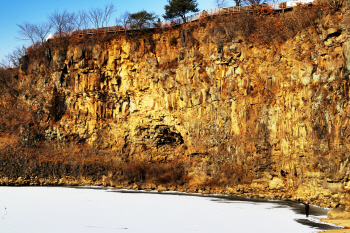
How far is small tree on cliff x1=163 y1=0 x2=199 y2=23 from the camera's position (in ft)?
121

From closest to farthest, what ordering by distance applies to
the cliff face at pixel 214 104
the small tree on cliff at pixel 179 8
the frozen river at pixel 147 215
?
the frozen river at pixel 147 215, the cliff face at pixel 214 104, the small tree on cliff at pixel 179 8

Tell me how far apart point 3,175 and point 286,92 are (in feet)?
91.2

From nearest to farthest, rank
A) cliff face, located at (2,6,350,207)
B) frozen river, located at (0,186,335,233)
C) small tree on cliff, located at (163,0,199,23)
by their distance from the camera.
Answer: frozen river, located at (0,186,335,233), cliff face, located at (2,6,350,207), small tree on cliff, located at (163,0,199,23)

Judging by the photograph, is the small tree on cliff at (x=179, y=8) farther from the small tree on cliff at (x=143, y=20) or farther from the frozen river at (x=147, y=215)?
the frozen river at (x=147, y=215)

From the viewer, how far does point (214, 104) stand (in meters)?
30.8

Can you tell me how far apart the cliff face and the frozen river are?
3436mm

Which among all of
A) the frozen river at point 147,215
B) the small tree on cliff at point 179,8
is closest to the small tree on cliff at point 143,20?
the small tree on cliff at point 179,8

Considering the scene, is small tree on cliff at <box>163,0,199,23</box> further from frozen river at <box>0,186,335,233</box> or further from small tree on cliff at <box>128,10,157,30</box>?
frozen river at <box>0,186,335,233</box>

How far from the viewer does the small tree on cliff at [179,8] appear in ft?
121

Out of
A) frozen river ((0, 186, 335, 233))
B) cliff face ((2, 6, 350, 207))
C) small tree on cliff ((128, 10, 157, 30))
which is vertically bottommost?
frozen river ((0, 186, 335, 233))

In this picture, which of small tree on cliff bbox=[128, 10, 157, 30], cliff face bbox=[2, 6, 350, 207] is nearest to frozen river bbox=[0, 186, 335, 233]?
cliff face bbox=[2, 6, 350, 207]

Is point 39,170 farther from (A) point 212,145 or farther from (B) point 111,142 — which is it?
(A) point 212,145

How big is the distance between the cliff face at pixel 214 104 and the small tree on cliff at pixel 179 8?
2864 mm

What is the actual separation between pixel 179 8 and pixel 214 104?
12729mm
